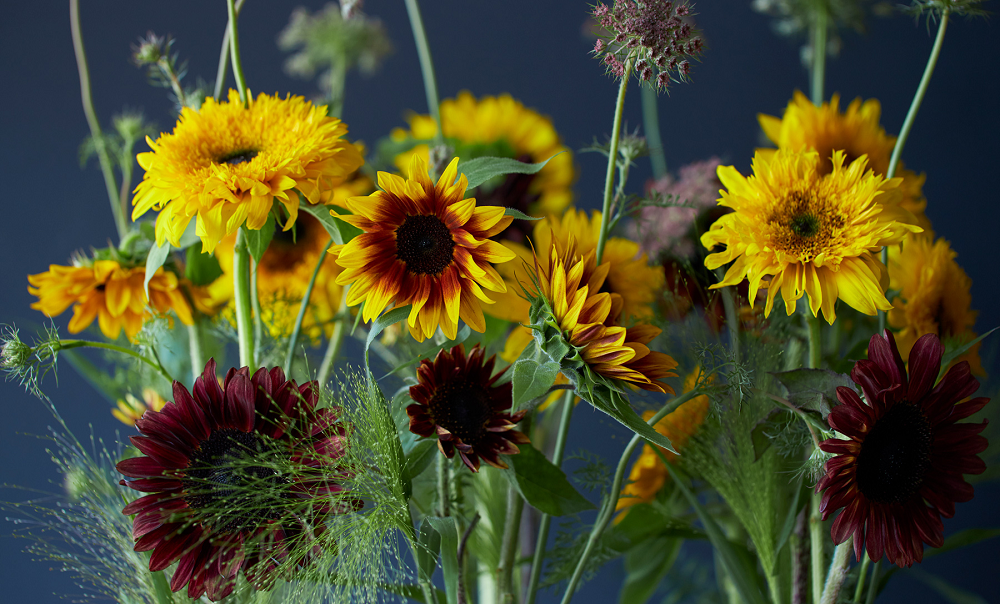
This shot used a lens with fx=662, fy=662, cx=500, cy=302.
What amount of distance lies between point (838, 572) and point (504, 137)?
0.46 m

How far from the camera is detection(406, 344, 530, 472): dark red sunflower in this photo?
0.39 meters

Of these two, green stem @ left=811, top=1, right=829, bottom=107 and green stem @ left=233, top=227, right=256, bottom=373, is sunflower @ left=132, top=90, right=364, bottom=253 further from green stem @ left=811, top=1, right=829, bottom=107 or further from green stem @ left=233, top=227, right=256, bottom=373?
green stem @ left=811, top=1, right=829, bottom=107

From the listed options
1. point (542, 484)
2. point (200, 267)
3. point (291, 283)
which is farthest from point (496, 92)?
point (542, 484)

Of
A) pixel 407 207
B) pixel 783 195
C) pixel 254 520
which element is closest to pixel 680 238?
pixel 783 195

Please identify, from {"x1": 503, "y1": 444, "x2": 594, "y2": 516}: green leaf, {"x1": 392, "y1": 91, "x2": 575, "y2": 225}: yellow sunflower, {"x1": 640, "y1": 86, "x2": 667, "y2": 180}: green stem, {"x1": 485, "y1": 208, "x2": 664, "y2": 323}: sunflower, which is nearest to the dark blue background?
{"x1": 640, "y1": 86, "x2": 667, "y2": 180}: green stem

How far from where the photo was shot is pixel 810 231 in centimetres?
41

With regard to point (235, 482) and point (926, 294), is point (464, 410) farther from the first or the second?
point (926, 294)

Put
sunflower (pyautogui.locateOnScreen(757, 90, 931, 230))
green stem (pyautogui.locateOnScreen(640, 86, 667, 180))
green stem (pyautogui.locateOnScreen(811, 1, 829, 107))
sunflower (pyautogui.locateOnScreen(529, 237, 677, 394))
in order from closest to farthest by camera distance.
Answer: sunflower (pyautogui.locateOnScreen(529, 237, 677, 394))
sunflower (pyautogui.locateOnScreen(757, 90, 931, 230))
green stem (pyautogui.locateOnScreen(811, 1, 829, 107))
green stem (pyautogui.locateOnScreen(640, 86, 667, 180))

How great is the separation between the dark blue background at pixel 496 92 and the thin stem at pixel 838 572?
52 cm

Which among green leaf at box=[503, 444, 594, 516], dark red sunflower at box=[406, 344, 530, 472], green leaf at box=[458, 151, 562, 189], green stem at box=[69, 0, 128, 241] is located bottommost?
green leaf at box=[503, 444, 594, 516]

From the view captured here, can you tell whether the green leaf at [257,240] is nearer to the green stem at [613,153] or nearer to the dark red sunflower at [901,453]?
the green stem at [613,153]

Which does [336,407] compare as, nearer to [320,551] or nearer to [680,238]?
[320,551]

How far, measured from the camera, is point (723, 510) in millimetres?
623

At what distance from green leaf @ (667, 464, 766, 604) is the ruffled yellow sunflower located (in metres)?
0.33
